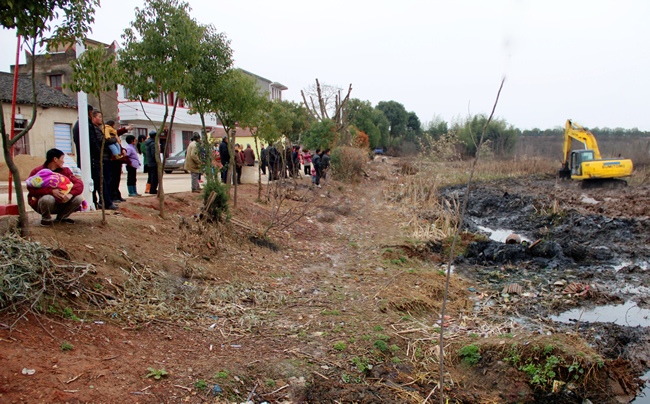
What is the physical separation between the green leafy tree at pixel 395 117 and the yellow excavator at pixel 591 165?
40.1 metres

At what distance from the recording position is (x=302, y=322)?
470cm

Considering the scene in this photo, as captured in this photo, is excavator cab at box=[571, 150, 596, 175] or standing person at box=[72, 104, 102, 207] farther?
excavator cab at box=[571, 150, 596, 175]

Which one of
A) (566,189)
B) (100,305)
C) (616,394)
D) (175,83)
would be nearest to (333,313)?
(100,305)

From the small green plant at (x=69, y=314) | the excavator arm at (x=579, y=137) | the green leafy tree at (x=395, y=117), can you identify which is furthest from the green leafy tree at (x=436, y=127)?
the small green plant at (x=69, y=314)

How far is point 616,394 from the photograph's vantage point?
3.64m

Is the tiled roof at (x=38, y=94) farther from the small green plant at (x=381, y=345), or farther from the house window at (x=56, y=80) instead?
the small green plant at (x=381, y=345)

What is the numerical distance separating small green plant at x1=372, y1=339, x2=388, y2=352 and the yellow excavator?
18.6 meters

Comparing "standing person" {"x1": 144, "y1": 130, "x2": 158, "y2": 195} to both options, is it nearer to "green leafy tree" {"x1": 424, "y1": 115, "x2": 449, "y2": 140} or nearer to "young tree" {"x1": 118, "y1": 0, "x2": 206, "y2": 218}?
"young tree" {"x1": 118, "y1": 0, "x2": 206, "y2": 218}

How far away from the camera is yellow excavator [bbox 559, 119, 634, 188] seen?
60.5 feet

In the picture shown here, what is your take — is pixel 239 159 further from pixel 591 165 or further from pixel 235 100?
pixel 591 165

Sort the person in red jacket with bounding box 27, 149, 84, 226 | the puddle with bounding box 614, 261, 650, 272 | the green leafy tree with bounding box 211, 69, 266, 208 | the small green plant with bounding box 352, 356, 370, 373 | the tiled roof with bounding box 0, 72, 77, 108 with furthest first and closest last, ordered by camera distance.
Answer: the tiled roof with bounding box 0, 72, 77, 108 → the green leafy tree with bounding box 211, 69, 266, 208 → the puddle with bounding box 614, 261, 650, 272 → the person in red jacket with bounding box 27, 149, 84, 226 → the small green plant with bounding box 352, 356, 370, 373

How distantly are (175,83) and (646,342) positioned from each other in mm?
6958

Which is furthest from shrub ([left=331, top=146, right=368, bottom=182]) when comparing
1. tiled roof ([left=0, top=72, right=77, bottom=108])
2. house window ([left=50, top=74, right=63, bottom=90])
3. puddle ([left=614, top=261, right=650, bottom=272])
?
house window ([left=50, top=74, right=63, bottom=90])

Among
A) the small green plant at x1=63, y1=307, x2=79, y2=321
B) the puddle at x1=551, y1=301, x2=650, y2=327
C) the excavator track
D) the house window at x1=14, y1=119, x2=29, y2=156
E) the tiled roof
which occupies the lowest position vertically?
the puddle at x1=551, y1=301, x2=650, y2=327
